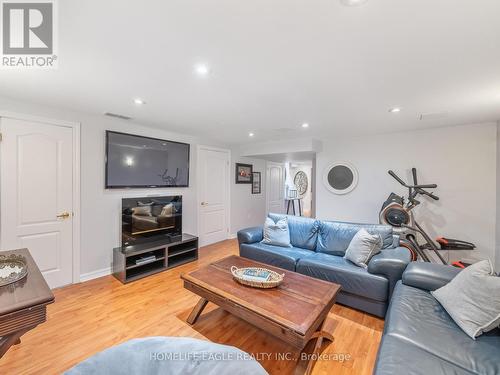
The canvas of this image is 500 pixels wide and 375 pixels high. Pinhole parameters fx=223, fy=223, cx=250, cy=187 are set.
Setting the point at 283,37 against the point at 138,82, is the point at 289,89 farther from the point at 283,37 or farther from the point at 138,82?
the point at 138,82

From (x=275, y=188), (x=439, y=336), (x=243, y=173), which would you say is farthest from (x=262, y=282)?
(x=275, y=188)

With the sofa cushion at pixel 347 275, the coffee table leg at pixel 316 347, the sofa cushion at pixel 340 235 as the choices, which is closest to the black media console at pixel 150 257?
the sofa cushion at pixel 347 275

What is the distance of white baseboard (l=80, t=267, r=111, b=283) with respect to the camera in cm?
297

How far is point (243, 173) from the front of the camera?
5.44 meters

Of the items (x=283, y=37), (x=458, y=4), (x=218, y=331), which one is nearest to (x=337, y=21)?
(x=283, y=37)

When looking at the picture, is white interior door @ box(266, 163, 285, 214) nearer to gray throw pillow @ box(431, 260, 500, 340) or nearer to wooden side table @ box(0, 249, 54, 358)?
gray throw pillow @ box(431, 260, 500, 340)

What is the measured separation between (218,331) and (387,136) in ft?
13.2

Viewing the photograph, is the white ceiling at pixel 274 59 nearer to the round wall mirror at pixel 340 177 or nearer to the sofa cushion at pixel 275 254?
Answer: the round wall mirror at pixel 340 177

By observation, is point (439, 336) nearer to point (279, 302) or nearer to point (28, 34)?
point (279, 302)

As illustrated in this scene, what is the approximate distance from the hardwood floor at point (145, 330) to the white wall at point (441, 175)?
7.77 ft

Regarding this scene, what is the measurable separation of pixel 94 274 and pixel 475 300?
3952 millimetres

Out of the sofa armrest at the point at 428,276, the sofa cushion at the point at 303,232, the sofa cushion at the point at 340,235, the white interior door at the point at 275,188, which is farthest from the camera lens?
the white interior door at the point at 275,188

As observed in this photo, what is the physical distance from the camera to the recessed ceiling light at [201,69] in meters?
1.70

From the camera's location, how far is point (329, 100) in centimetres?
237
